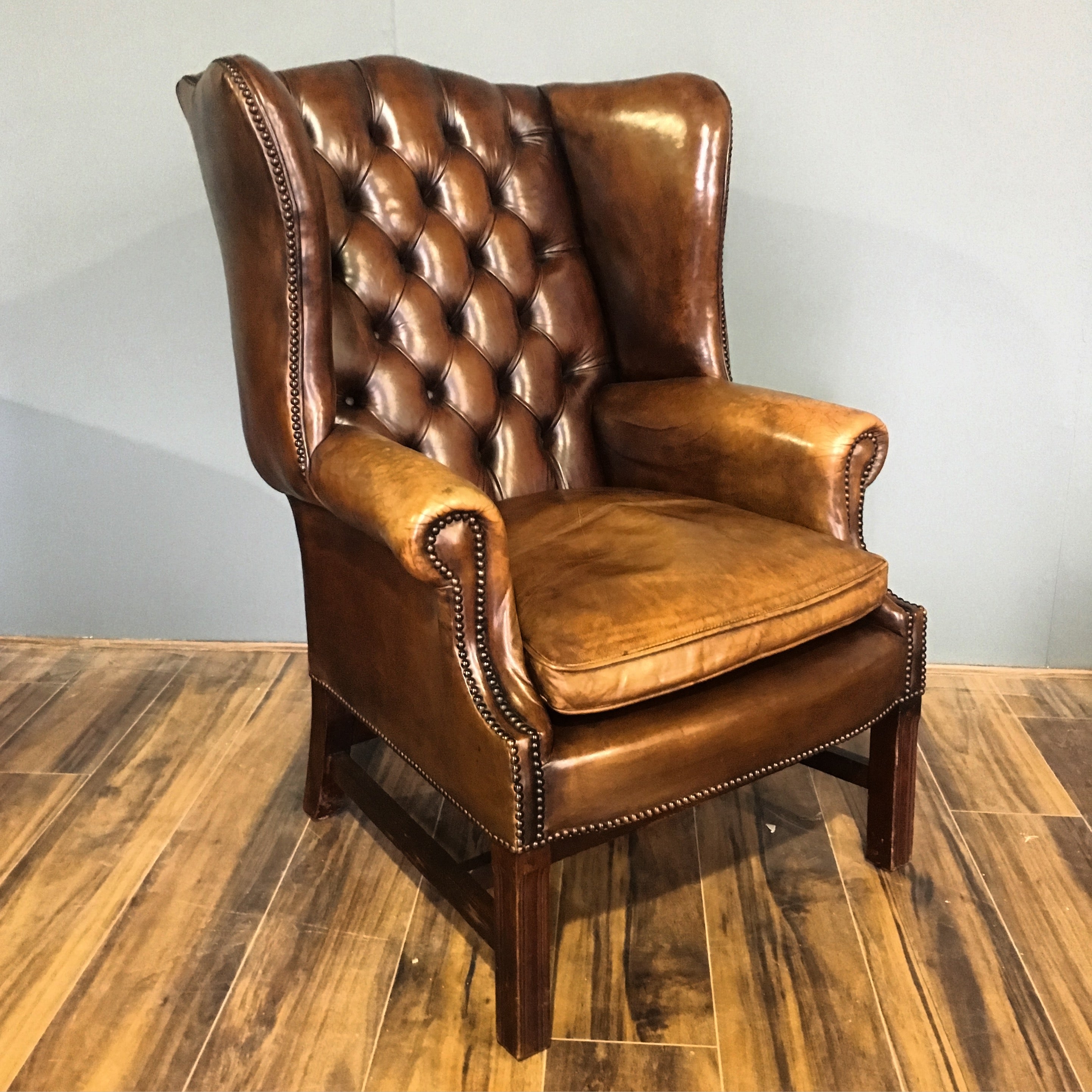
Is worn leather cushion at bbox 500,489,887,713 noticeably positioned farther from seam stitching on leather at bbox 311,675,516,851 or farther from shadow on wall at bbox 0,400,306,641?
shadow on wall at bbox 0,400,306,641

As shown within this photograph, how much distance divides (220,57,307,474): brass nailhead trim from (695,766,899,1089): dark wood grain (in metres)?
0.88

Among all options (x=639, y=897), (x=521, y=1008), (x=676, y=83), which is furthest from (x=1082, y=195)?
(x=521, y=1008)

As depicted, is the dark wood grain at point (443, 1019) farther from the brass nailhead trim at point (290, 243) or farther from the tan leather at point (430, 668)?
the brass nailhead trim at point (290, 243)

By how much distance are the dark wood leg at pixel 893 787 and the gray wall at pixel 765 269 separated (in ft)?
2.61

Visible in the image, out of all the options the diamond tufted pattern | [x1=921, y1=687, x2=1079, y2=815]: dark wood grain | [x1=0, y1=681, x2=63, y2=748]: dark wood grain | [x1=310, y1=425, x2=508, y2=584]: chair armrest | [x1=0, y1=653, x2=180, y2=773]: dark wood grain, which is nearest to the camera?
[x1=310, y1=425, x2=508, y2=584]: chair armrest

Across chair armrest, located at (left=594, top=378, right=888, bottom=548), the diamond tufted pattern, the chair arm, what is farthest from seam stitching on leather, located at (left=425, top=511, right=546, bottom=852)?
chair armrest, located at (left=594, top=378, right=888, bottom=548)

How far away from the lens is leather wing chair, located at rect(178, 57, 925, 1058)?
1.22 metres

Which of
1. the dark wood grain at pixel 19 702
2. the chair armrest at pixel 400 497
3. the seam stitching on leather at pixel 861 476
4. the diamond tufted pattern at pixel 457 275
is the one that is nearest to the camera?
the chair armrest at pixel 400 497

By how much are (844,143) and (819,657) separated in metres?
1.17

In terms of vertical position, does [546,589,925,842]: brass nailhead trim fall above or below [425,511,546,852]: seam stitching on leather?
below

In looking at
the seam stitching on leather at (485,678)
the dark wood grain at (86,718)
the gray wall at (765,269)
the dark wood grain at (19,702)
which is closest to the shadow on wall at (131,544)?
the gray wall at (765,269)

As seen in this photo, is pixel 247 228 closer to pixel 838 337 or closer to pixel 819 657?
pixel 819 657

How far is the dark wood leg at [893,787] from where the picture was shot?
158 centimetres

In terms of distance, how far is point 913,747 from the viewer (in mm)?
1604
